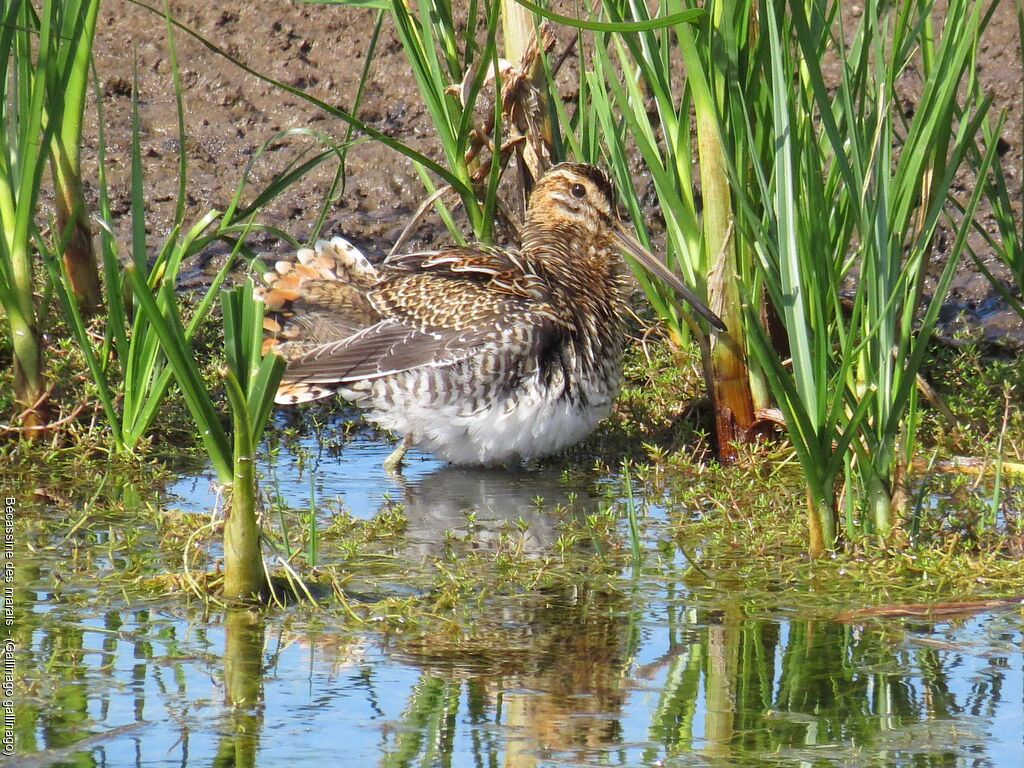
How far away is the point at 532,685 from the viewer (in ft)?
10.8

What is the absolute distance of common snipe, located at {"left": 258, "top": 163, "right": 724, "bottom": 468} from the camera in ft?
17.4

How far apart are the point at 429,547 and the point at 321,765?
161 cm

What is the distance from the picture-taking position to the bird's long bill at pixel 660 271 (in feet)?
16.0

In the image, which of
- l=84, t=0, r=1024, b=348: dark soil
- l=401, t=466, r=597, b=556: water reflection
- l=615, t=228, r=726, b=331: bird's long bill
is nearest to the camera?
l=401, t=466, r=597, b=556: water reflection

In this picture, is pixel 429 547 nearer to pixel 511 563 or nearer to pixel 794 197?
pixel 511 563

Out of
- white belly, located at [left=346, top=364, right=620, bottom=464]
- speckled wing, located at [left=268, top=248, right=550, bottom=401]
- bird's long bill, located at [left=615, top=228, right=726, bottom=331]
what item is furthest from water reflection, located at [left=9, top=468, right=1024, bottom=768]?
speckled wing, located at [left=268, top=248, right=550, bottom=401]

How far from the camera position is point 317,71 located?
8438 mm

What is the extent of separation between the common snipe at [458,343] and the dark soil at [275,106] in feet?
6.26

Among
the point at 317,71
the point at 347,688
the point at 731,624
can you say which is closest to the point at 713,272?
the point at 731,624

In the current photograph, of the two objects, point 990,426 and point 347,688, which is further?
point 990,426

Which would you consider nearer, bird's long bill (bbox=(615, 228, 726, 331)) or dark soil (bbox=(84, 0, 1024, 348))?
bird's long bill (bbox=(615, 228, 726, 331))

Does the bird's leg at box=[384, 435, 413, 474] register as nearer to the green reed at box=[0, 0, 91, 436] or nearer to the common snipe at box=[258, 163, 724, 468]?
the common snipe at box=[258, 163, 724, 468]

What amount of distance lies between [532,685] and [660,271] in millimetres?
2322

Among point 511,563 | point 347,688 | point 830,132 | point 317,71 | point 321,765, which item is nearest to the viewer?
point 321,765
